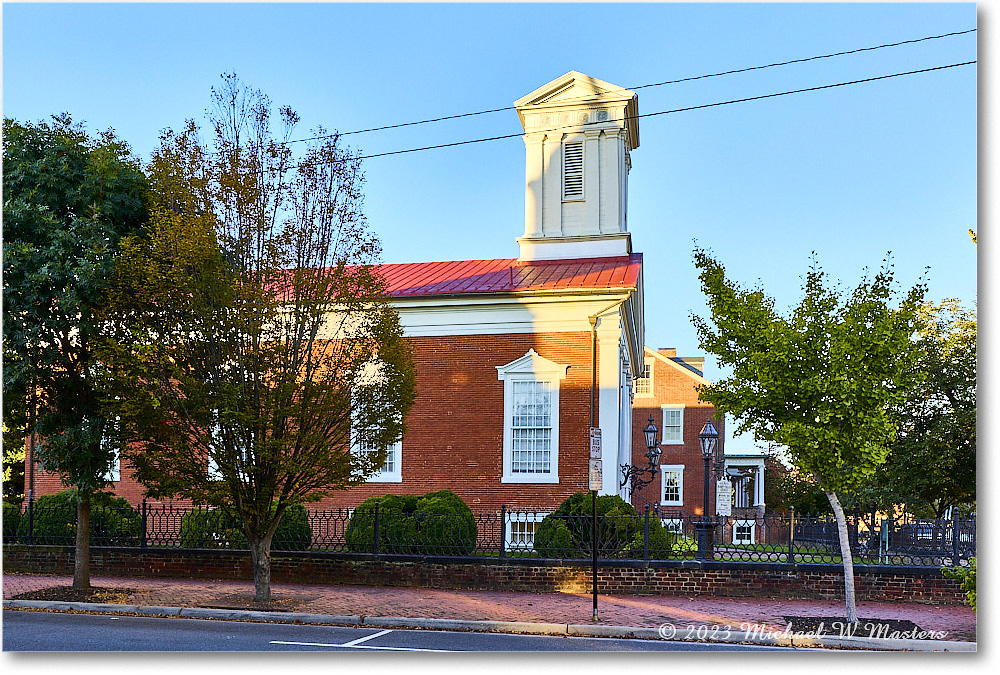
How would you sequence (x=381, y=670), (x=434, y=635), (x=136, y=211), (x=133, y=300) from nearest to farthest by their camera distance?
(x=381, y=670)
(x=434, y=635)
(x=133, y=300)
(x=136, y=211)

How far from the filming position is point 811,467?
514 inches

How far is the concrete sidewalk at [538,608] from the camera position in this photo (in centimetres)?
1291

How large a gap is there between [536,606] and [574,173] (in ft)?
44.6

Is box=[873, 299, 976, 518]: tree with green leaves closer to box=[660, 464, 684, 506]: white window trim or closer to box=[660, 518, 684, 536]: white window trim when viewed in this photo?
box=[660, 518, 684, 536]: white window trim

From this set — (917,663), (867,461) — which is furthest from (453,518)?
(917,663)

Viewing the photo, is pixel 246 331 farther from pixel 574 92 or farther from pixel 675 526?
pixel 574 92

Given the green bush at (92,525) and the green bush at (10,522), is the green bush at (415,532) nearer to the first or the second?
the green bush at (92,525)

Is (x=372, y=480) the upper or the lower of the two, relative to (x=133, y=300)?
lower

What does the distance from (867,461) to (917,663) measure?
2869 millimetres

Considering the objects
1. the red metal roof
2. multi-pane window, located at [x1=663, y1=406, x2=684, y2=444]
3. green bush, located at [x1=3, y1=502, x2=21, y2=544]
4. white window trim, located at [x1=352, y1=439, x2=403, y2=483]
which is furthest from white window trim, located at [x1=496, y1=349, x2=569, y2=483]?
multi-pane window, located at [x1=663, y1=406, x2=684, y2=444]

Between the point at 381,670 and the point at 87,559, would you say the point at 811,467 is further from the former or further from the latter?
the point at 87,559

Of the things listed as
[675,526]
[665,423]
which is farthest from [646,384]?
[675,526]

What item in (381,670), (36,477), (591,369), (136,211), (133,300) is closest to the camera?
(381,670)

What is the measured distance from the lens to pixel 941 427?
25453 mm
